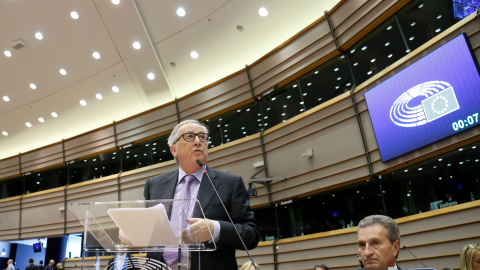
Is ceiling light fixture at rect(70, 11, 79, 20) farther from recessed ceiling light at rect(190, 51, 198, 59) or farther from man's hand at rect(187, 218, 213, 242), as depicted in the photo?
man's hand at rect(187, 218, 213, 242)

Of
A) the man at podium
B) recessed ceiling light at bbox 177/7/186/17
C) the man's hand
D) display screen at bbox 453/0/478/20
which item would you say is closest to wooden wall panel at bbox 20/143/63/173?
recessed ceiling light at bbox 177/7/186/17

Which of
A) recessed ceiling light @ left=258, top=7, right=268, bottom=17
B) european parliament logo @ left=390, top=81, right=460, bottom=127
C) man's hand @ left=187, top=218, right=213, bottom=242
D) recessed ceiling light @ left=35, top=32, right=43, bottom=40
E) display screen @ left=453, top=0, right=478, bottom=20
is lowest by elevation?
man's hand @ left=187, top=218, right=213, bottom=242

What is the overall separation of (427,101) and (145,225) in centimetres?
641

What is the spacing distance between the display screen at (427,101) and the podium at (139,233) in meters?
5.80

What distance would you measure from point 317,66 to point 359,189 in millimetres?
3134

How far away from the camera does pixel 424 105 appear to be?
6.83 metres

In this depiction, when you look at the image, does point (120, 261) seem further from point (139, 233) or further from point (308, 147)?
point (308, 147)

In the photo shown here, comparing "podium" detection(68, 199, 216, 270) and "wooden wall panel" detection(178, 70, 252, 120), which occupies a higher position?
"wooden wall panel" detection(178, 70, 252, 120)

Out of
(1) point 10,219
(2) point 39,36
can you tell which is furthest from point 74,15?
(1) point 10,219

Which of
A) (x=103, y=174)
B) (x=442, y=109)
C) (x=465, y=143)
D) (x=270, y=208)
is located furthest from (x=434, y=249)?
(x=103, y=174)

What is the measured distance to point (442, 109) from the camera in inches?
256

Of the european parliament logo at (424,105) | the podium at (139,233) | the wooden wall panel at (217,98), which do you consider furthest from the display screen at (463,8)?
the podium at (139,233)

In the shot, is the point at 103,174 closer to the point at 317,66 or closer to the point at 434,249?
the point at 317,66

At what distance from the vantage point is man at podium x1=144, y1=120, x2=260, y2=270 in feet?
6.31
